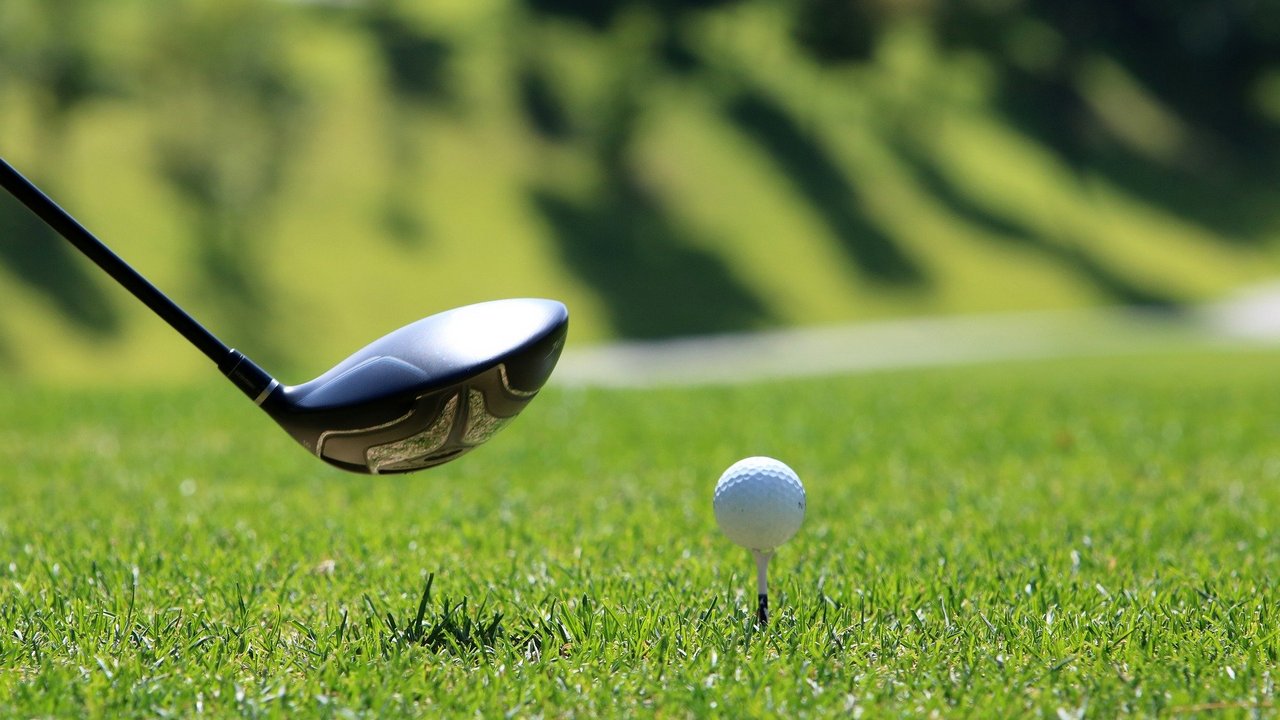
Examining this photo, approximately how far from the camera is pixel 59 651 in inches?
133

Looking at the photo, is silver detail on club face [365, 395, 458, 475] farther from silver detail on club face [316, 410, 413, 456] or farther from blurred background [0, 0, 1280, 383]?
blurred background [0, 0, 1280, 383]

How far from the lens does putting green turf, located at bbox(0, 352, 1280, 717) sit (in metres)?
3.05

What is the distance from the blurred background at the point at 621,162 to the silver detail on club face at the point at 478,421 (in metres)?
19.7

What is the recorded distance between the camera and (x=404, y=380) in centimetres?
327

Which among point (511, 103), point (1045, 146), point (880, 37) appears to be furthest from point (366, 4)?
point (1045, 146)

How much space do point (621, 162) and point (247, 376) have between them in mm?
35726

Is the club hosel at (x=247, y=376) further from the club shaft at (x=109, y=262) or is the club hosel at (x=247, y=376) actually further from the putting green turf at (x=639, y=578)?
the putting green turf at (x=639, y=578)

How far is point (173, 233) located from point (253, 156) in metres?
2.93

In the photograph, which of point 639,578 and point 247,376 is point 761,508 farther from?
point 247,376

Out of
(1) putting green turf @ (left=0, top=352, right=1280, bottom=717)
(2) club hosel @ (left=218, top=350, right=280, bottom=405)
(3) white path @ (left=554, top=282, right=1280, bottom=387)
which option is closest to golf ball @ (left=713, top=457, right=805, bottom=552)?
(1) putting green turf @ (left=0, top=352, right=1280, bottom=717)

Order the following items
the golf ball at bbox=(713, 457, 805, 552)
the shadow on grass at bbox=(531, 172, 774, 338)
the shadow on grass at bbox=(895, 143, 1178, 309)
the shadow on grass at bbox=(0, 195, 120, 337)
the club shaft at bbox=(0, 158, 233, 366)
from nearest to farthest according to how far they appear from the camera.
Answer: the club shaft at bbox=(0, 158, 233, 366)
the golf ball at bbox=(713, 457, 805, 552)
the shadow on grass at bbox=(0, 195, 120, 337)
the shadow on grass at bbox=(531, 172, 774, 338)
the shadow on grass at bbox=(895, 143, 1178, 309)

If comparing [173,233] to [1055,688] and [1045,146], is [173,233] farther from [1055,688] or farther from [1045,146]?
[1045,146]

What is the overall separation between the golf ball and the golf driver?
71 cm

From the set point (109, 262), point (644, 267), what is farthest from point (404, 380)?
point (644, 267)
